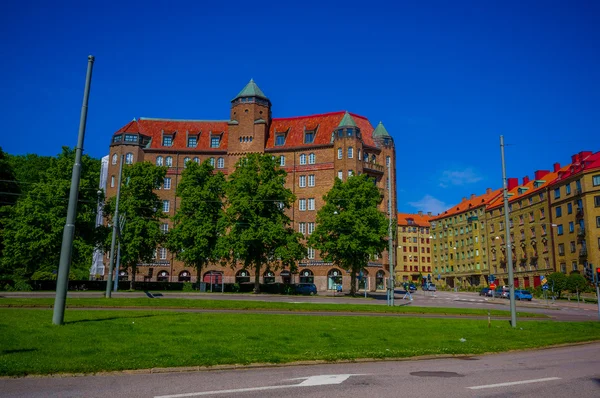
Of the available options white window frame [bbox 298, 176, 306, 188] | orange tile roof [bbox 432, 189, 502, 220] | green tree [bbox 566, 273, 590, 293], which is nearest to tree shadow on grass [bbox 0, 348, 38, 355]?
green tree [bbox 566, 273, 590, 293]

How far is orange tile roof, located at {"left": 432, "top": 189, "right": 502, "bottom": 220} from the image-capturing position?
350 feet

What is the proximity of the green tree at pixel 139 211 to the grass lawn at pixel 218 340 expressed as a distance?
35.2 m

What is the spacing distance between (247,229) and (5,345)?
41.4 metres

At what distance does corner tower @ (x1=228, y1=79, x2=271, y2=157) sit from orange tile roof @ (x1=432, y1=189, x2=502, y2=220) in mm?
53005

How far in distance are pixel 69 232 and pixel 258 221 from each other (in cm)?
3838

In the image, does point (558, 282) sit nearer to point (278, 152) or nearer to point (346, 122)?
point (346, 122)

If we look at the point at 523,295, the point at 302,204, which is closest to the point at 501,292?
the point at 523,295

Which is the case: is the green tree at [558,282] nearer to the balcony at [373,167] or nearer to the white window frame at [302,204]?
the balcony at [373,167]

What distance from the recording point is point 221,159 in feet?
263

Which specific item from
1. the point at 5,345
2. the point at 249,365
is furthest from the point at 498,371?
the point at 5,345

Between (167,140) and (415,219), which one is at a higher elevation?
(167,140)

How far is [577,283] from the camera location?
202 feet

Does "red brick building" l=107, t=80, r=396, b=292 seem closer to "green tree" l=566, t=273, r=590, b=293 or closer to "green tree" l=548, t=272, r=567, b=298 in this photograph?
"green tree" l=548, t=272, r=567, b=298

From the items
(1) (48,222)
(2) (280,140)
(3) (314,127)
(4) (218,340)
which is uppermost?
(3) (314,127)
